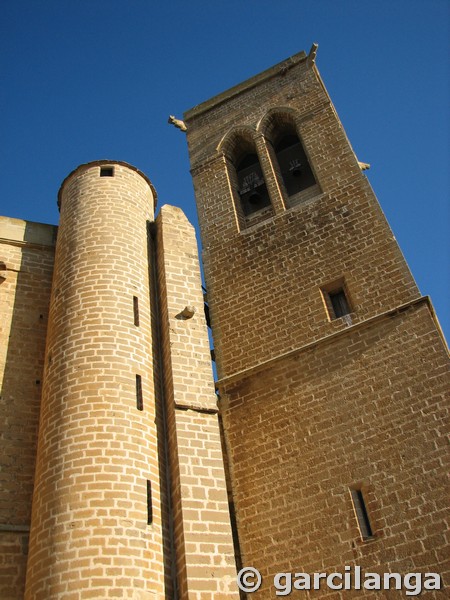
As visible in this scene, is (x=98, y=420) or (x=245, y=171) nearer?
(x=98, y=420)

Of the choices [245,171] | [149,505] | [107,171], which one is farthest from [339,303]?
[245,171]

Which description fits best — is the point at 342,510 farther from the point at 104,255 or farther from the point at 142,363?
the point at 104,255

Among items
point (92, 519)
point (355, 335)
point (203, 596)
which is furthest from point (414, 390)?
point (92, 519)

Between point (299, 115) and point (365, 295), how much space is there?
5.50 meters

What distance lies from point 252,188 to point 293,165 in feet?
3.14

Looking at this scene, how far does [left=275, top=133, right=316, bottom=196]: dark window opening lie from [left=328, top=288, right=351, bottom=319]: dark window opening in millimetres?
3185

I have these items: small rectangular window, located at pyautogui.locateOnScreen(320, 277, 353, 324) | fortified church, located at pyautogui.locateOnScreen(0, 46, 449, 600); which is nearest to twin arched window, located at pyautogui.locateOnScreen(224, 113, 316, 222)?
fortified church, located at pyautogui.locateOnScreen(0, 46, 449, 600)

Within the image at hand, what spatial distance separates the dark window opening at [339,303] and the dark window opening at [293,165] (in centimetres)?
319

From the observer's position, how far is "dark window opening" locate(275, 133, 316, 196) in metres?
13.6

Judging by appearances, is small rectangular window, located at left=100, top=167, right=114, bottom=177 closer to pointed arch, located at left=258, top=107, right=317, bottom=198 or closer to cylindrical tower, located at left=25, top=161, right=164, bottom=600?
cylindrical tower, located at left=25, top=161, right=164, bottom=600

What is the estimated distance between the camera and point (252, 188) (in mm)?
14117

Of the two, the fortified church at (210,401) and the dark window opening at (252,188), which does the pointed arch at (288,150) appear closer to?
the dark window opening at (252,188)

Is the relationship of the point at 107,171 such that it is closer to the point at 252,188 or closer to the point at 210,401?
the point at 210,401

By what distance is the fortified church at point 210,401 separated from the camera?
6.76 m
